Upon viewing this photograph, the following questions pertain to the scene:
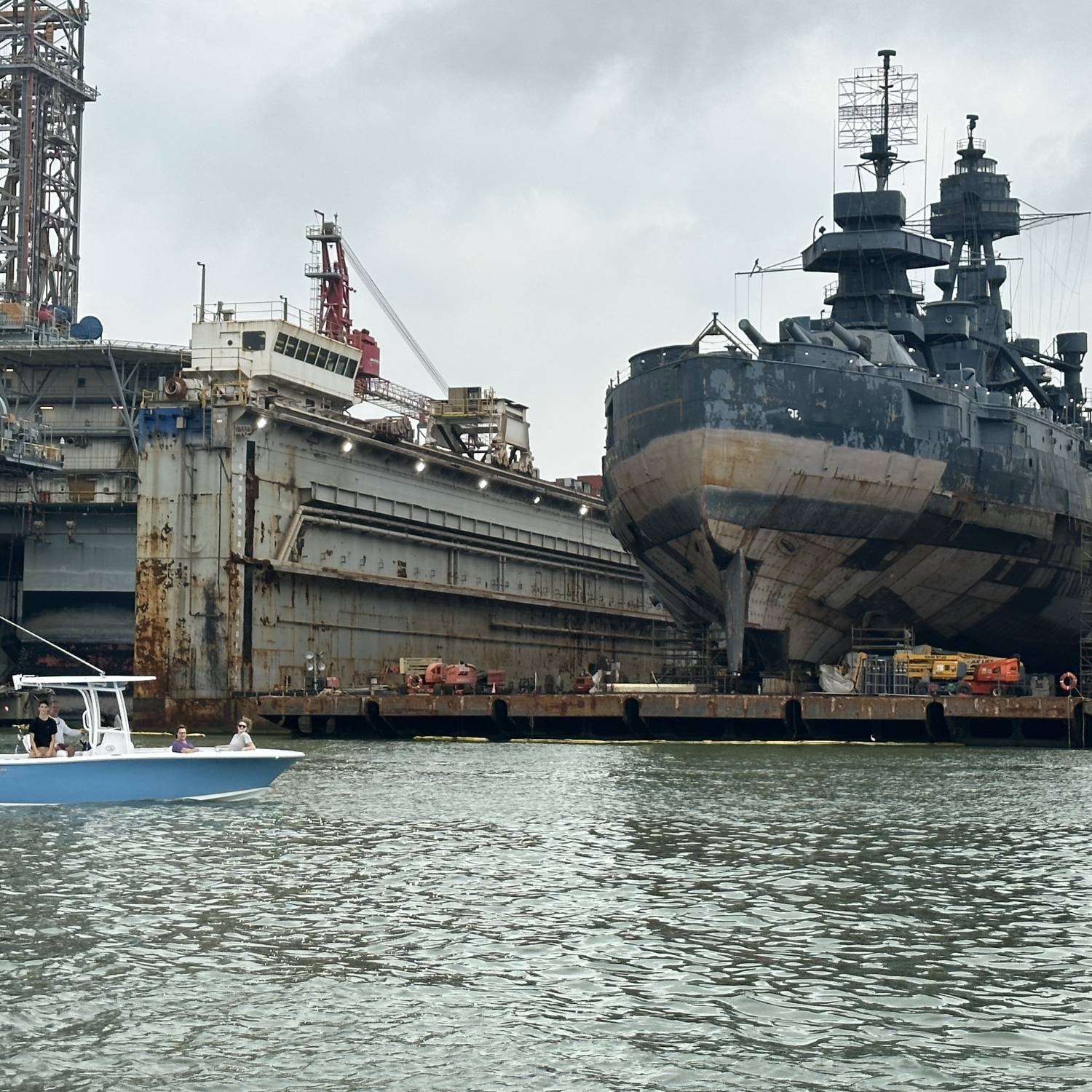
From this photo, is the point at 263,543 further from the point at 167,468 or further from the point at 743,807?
the point at 743,807

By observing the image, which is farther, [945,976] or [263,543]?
[263,543]

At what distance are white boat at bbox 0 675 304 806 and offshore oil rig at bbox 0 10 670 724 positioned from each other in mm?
24773

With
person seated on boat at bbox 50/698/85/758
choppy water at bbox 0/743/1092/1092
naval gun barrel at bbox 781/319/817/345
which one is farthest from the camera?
naval gun barrel at bbox 781/319/817/345

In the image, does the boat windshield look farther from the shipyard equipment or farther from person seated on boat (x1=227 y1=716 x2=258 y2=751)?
the shipyard equipment

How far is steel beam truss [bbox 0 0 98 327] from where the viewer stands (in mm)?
98875

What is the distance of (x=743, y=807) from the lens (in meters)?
31.0

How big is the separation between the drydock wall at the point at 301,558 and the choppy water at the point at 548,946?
25.8m

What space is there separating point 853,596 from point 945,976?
134ft

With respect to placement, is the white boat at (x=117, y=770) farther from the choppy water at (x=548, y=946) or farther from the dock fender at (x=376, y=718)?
the dock fender at (x=376, y=718)

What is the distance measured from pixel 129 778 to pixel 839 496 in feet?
98.1

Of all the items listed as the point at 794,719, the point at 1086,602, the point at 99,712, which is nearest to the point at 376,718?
the point at 794,719

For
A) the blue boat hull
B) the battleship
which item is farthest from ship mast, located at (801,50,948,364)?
the blue boat hull

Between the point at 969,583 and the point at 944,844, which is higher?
the point at 969,583

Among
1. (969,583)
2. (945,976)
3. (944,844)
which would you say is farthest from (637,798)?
(969,583)
